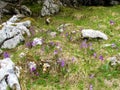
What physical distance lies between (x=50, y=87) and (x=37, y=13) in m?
7.83

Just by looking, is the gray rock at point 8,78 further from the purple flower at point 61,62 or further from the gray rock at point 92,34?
the gray rock at point 92,34

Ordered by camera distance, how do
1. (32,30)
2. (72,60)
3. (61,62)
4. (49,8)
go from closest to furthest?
(61,62) < (72,60) < (32,30) < (49,8)

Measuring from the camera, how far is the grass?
9.98 meters

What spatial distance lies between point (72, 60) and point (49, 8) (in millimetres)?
6185

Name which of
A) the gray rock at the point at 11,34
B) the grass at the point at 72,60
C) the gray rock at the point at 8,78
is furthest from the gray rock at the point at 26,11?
the gray rock at the point at 8,78

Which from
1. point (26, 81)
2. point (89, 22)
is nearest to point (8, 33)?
point (26, 81)

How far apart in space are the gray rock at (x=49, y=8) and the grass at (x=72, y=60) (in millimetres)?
1487

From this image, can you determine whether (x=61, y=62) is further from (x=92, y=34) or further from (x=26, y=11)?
(x=26, y=11)

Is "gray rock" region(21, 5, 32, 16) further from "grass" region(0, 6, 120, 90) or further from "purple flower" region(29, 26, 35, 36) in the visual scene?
"purple flower" region(29, 26, 35, 36)

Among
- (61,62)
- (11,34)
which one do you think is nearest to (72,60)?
(61,62)

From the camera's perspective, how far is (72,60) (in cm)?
1088

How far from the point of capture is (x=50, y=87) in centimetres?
989

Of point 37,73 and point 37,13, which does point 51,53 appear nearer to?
point 37,73

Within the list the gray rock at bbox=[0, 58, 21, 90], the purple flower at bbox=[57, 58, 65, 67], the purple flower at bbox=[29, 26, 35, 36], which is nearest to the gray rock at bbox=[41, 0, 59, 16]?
the purple flower at bbox=[29, 26, 35, 36]
